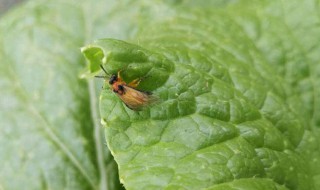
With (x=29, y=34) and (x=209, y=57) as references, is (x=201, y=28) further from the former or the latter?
(x=29, y=34)

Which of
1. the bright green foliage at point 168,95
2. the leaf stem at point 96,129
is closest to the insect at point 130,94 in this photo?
the bright green foliage at point 168,95

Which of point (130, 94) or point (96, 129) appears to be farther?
point (96, 129)

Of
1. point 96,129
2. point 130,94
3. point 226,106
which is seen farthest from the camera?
point 96,129

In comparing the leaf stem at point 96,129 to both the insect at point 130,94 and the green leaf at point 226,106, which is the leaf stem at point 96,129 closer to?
the green leaf at point 226,106

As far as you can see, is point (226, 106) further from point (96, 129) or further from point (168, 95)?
point (96, 129)

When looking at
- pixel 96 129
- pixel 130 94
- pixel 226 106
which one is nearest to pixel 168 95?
pixel 130 94

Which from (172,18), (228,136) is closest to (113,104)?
(228,136)

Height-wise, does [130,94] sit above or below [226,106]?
above
